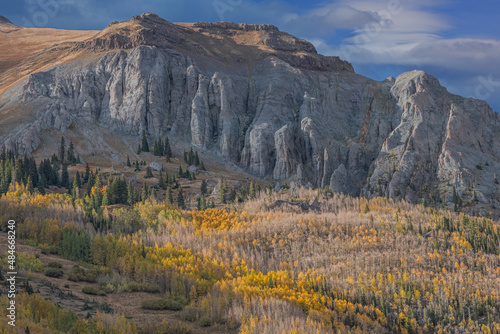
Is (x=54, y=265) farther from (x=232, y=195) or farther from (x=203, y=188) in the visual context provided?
(x=203, y=188)

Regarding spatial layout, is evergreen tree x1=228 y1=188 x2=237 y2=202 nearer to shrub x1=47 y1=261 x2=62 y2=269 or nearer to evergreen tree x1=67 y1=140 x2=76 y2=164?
evergreen tree x1=67 y1=140 x2=76 y2=164

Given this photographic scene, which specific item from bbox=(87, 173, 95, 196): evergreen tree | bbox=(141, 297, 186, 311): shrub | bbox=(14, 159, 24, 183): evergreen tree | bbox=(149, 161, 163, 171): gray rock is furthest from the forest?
bbox=(149, 161, 163, 171): gray rock

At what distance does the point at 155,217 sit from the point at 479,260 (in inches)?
2981

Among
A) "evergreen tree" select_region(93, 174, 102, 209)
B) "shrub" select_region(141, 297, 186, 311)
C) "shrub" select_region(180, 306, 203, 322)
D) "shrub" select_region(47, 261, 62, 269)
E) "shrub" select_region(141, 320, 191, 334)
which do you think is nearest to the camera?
"shrub" select_region(141, 320, 191, 334)

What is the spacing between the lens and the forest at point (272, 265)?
195 ft

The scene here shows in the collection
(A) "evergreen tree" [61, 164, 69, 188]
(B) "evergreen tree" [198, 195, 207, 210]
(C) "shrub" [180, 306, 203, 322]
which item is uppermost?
(A) "evergreen tree" [61, 164, 69, 188]

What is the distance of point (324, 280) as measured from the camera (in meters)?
78.8

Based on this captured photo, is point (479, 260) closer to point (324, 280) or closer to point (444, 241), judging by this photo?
point (444, 241)

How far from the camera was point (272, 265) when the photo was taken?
9356 centimetres

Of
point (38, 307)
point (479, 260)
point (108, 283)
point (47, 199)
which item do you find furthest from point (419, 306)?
point (47, 199)

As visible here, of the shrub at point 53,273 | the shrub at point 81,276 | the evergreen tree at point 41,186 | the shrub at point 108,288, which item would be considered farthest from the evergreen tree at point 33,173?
the shrub at point 108,288

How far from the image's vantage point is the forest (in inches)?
2338

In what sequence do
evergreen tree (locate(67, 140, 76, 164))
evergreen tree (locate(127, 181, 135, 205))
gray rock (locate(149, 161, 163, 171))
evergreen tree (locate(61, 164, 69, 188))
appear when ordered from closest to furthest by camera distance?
evergreen tree (locate(127, 181, 135, 205)) → evergreen tree (locate(61, 164, 69, 188)) → evergreen tree (locate(67, 140, 76, 164)) → gray rock (locate(149, 161, 163, 171))

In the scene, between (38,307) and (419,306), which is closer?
(38,307)
